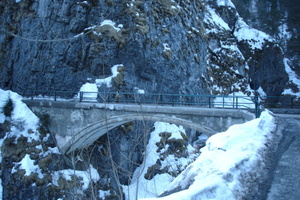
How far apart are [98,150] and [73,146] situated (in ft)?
6.06

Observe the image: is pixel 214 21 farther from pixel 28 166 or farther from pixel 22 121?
pixel 28 166

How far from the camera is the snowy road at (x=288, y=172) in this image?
3271mm

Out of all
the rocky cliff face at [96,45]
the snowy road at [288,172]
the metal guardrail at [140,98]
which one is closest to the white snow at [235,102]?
the metal guardrail at [140,98]

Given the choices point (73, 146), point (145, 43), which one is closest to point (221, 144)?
point (73, 146)

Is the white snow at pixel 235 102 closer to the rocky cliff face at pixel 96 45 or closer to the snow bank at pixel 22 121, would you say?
the rocky cliff face at pixel 96 45

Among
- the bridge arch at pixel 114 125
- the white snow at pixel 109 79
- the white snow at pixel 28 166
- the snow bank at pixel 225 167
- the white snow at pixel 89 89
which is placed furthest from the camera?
the white snow at pixel 109 79

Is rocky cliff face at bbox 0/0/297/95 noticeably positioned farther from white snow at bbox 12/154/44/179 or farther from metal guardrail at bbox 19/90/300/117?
white snow at bbox 12/154/44/179

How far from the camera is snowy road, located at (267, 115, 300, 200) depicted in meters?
3.27

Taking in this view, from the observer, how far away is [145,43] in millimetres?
18031

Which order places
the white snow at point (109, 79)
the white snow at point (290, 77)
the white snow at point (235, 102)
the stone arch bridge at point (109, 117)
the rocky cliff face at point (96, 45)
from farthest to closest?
the white snow at point (290, 77), the rocky cliff face at point (96, 45), the white snow at point (109, 79), the stone arch bridge at point (109, 117), the white snow at point (235, 102)

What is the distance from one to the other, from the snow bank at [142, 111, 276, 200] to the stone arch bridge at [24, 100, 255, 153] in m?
2.28

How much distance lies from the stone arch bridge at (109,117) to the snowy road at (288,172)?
5.80 feet

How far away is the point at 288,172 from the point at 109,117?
8.45 m

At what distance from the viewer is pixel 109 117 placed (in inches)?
432
